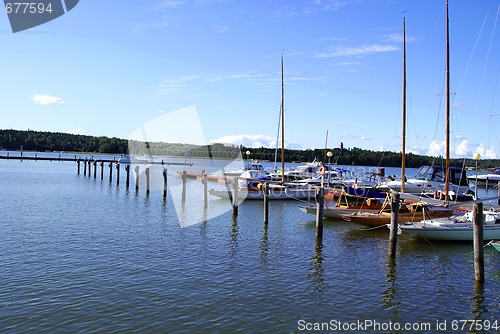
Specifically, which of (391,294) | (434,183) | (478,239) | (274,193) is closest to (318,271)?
(391,294)

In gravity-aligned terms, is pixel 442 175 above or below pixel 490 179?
above

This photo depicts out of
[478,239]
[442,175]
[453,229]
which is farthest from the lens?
[442,175]

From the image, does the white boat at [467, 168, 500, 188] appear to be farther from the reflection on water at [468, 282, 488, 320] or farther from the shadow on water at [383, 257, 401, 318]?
the reflection on water at [468, 282, 488, 320]

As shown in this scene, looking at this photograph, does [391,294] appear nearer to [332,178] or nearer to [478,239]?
[478,239]

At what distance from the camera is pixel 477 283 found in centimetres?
1535

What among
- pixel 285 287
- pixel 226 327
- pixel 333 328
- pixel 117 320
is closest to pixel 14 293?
pixel 117 320

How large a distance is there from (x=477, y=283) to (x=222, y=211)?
2055 centimetres

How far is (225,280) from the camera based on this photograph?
15.0 meters

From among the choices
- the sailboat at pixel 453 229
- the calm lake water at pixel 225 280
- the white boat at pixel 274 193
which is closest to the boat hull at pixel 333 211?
the calm lake water at pixel 225 280

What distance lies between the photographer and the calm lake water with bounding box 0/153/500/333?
11695mm

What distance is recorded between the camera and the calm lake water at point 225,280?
11.7 meters

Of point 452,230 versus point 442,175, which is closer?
point 452,230

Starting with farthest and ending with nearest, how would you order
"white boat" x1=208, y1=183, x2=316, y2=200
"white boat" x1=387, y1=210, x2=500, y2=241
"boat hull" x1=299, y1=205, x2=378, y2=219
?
"white boat" x1=208, y1=183, x2=316, y2=200 < "boat hull" x1=299, y1=205, x2=378, y2=219 < "white boat" x1=387, y1=210, x2=500, y2=241

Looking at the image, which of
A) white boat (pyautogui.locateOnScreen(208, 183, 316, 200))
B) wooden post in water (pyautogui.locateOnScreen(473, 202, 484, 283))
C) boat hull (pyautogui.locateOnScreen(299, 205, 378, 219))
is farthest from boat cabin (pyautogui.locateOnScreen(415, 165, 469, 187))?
wooden post in water (pyautogui.locateOnScreen(473, 202, 484, 283))
